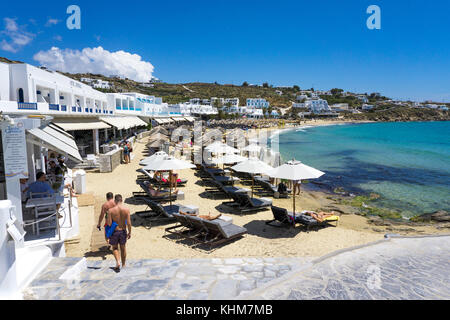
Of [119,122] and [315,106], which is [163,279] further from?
[315,106]

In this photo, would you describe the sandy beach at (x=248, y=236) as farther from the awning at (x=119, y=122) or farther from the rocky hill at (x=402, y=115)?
the rocky hill at (x=402, y=115)

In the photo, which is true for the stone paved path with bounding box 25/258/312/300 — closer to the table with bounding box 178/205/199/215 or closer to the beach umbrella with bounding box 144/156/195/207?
the table with bounding box 178/205/199/215

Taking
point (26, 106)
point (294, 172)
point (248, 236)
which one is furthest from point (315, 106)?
point (248, 236)

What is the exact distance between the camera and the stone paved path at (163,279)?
151 inches

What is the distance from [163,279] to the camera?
4.36m

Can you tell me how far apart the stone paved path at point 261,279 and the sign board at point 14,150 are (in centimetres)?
166

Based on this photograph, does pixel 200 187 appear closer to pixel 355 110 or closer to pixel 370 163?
pixel 370 163

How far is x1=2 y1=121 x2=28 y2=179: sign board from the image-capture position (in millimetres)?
4836

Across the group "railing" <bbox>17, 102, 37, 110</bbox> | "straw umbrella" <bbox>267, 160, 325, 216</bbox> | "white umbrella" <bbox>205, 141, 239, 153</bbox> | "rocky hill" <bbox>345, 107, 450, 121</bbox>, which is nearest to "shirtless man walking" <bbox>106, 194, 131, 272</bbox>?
"straw umbrella" <bbox>267, 160, 325, 216</bbox>
